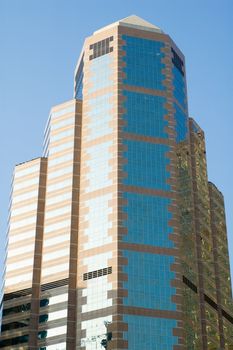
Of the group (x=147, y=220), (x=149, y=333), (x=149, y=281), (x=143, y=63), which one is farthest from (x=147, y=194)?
(x=143, y=63)

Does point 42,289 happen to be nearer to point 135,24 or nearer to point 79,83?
point 79,83

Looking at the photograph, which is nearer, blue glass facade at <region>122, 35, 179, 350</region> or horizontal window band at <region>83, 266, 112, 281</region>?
blue glass facade at <region>122, 35, 179, 350</region>

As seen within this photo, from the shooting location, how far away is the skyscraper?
14038 centimetres

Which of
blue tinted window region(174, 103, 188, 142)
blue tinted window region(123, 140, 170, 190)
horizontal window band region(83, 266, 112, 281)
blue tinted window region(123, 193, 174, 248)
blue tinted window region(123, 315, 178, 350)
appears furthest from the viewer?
blue tinted window region(174, 103, 188, 142)

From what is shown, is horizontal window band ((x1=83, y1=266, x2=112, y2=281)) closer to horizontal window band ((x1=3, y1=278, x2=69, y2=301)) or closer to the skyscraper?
the skyscraper

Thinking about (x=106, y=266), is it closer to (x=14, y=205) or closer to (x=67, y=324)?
(x=67, y=324)

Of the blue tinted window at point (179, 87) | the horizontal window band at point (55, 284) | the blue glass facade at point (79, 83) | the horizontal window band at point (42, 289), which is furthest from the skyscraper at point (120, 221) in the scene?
the blue glass facade at point (79, 83)

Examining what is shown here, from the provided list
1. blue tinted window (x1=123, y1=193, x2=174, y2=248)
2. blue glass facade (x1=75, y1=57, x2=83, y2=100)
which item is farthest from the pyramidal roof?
blue tinted window (x1=123, y1=193, x2=174, y2=248)

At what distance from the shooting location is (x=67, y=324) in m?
141

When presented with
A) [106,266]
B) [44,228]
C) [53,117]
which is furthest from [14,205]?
[106,266]

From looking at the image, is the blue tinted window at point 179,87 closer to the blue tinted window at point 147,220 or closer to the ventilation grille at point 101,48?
the ventilation grille at point 101,48

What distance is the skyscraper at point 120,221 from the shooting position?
140m

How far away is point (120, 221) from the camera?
14662 centimetres

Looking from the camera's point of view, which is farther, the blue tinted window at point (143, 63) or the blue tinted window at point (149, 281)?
the blue tinted window at point (143, 63)
